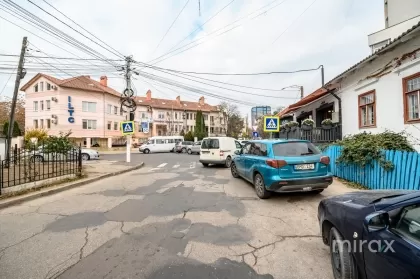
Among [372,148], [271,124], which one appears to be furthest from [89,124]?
[372,148]

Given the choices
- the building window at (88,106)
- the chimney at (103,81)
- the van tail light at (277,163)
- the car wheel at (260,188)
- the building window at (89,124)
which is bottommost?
the car wheel at (260,188)

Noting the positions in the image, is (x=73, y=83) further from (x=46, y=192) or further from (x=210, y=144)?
(x=46, y=192)

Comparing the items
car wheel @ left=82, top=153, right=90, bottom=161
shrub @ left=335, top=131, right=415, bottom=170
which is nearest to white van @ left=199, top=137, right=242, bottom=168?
shrub @ left=335, top=131, right=415, bottom=170

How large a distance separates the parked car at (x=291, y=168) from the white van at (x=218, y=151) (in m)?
6.97

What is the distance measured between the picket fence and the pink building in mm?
33039

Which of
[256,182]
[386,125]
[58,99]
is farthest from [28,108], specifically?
[386,125]

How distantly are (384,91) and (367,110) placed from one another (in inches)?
57.6

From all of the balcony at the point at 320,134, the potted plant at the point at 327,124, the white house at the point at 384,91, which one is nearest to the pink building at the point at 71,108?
the balcony at the point at 320,134

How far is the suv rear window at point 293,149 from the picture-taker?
237 inches

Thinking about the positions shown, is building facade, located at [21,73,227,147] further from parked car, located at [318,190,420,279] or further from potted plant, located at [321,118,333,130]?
parked car, located at [318,190,420,279]

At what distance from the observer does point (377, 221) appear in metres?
2.03

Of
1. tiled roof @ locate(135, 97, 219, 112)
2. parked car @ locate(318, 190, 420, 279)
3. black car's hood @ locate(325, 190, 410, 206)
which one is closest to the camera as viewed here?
parked car @ locate(318, 190, 420, 279)

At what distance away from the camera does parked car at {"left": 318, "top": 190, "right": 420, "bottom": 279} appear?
1.71 m

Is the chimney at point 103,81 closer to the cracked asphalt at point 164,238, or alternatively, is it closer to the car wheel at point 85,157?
the car wheel at point 85,157
